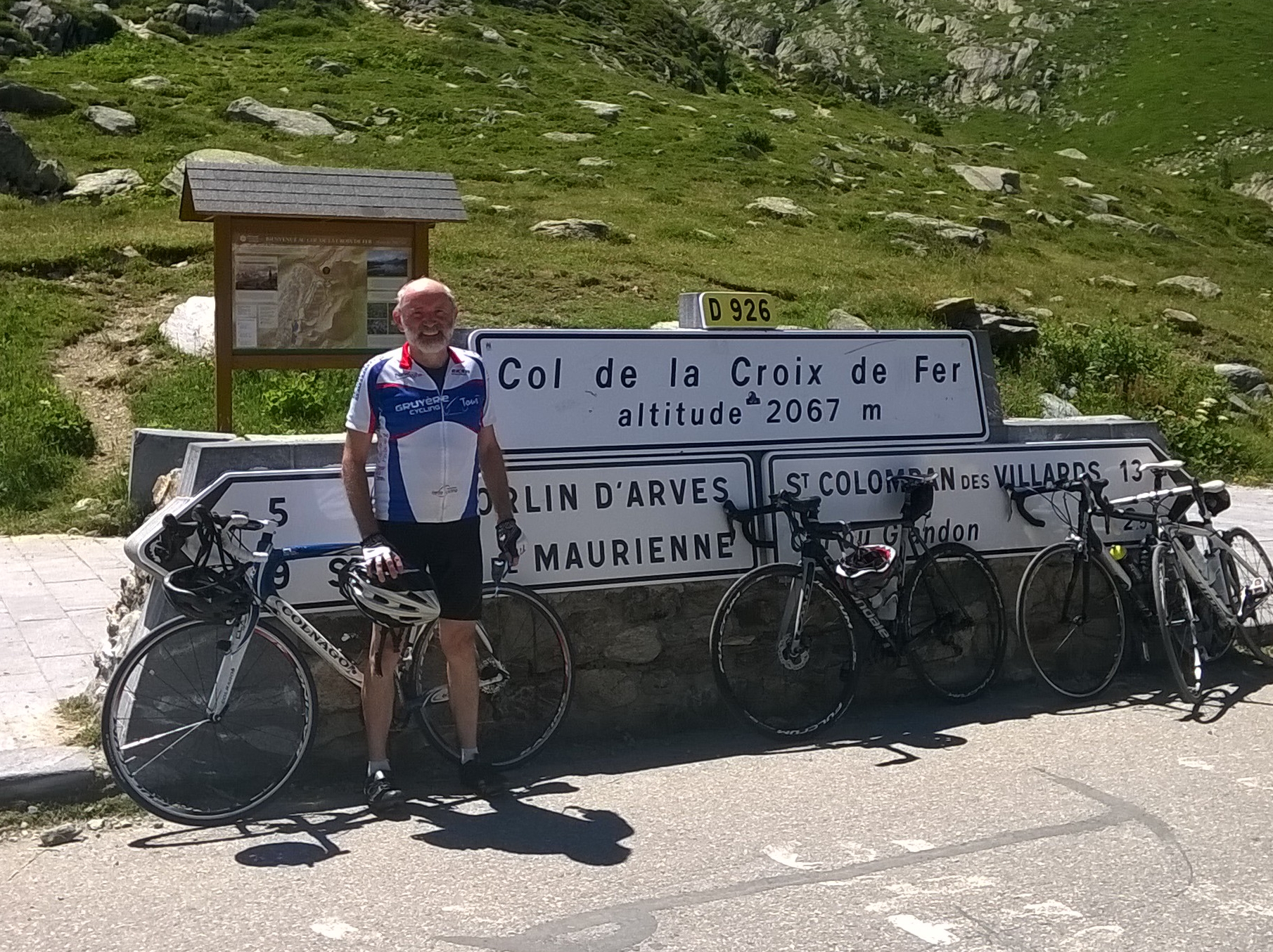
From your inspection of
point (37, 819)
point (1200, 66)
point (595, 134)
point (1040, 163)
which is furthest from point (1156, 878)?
point (1200, 66)

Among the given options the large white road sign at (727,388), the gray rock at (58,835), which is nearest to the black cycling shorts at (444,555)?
the large white road sign at (727,388)

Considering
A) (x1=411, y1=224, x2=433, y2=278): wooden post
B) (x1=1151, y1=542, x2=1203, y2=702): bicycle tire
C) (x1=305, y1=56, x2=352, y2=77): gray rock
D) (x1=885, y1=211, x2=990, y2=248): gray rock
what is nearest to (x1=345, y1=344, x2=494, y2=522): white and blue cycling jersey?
(x1=1151, y1=542, x2=1203, y2=702): bicycle tire

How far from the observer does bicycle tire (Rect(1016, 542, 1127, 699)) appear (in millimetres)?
7020

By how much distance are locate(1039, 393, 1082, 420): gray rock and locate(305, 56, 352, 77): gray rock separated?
28.2m

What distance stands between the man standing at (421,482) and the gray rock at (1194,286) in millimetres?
22480

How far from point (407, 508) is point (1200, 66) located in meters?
109

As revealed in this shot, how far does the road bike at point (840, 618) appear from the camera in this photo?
6.29 metres

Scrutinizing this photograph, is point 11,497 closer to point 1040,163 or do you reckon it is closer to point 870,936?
point 870,936

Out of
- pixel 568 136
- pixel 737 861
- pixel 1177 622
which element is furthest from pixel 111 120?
pixel 737 861

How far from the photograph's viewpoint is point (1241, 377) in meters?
18.6

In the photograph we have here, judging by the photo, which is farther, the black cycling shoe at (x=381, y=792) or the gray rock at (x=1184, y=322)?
the gray rock at (x=1184, y=322)

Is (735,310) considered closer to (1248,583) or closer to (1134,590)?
(1134,590)

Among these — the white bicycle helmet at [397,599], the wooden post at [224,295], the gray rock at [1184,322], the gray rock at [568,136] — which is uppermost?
the gray rock at [568,136]

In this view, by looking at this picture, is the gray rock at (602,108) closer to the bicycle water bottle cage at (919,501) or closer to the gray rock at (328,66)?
the gray rock at (328,66)
